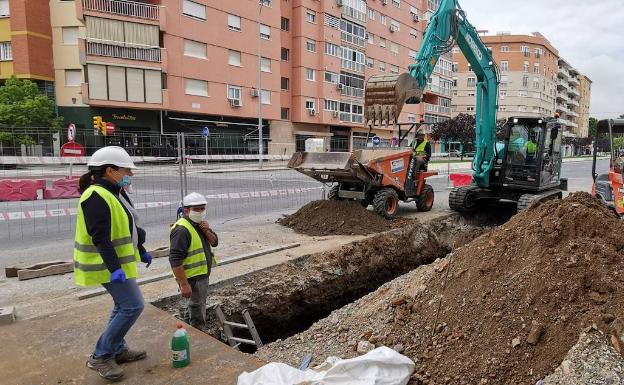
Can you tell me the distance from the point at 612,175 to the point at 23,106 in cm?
2879

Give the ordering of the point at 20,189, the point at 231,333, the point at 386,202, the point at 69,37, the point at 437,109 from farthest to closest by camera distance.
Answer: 1. the point at 437,109
2. the point at 69,37
3. the point at 20,189
4. the point at 386,202
5. the point at 231,333

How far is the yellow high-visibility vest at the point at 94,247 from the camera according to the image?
10.0ft

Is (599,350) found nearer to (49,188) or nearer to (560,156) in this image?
(560,156)

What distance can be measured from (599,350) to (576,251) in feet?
4.23

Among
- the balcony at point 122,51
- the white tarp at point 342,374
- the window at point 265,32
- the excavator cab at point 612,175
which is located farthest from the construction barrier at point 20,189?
the window at point 265,32

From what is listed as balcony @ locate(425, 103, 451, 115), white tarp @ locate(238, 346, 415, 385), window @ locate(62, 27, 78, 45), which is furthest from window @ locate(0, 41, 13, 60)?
balcony @ locate(425, 103, 451, 115)

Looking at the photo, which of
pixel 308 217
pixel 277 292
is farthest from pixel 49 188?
pixel 277 292

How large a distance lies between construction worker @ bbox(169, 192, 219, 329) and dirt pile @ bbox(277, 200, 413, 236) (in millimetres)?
4452

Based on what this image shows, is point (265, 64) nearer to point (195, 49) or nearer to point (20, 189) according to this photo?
point (195, 49)

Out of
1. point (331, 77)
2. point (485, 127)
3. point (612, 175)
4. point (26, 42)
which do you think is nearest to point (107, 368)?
point (612, 175)

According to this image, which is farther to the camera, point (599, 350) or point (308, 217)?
point (308, 217)

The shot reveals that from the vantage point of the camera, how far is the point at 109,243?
299 cm

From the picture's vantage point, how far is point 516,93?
75.5 m

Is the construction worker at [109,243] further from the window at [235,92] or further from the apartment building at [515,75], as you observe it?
the apartment building at [515,75]
